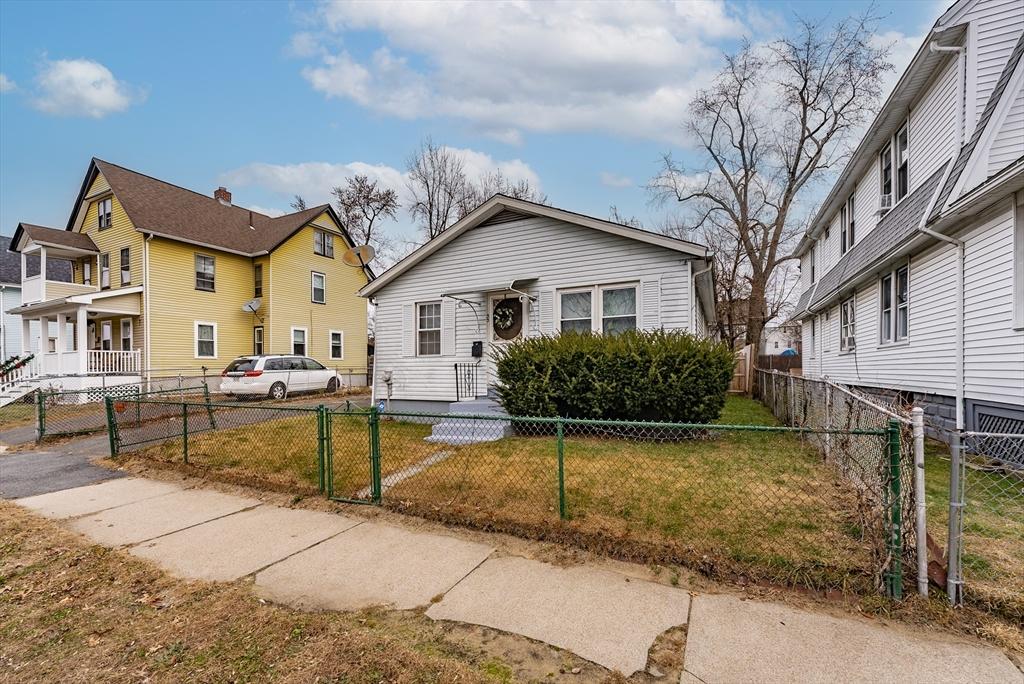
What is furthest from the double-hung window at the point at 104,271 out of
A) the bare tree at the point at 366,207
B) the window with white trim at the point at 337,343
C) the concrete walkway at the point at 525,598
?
the concrete walkway at the point at 525,598

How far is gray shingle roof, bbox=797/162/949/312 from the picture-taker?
319 inches

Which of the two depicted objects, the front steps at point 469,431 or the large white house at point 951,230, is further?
the front steps at point 469,431

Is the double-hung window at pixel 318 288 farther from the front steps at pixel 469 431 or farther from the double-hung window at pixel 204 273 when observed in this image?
the front steps at pixel 469 431

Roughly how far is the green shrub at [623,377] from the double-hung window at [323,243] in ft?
60.9

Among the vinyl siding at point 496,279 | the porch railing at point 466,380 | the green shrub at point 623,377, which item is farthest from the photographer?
the porch railing at point 466,380

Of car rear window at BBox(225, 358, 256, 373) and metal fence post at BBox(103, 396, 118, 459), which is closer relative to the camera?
metal fence post at BBox(103, 396, 118, 459)

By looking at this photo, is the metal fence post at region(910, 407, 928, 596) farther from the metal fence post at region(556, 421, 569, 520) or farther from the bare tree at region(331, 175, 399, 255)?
the bare tree at region(331, 175, 399, 255)

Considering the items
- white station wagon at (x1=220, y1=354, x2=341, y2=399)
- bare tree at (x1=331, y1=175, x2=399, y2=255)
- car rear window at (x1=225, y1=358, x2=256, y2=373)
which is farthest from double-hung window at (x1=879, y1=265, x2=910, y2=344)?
bare tree at (x1=331, y1=175, x2=399, y2=255)

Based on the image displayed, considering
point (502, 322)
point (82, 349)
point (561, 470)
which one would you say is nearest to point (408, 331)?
point (502, 322)

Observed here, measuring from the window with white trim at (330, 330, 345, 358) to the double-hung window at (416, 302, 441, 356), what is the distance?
14271 mm

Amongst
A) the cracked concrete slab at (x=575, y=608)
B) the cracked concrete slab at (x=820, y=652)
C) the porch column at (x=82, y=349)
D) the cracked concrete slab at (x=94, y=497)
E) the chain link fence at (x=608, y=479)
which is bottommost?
the cracked concrete slab at (x=94, y=497)

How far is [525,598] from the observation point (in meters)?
3.21

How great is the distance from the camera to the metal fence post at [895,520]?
2.98m

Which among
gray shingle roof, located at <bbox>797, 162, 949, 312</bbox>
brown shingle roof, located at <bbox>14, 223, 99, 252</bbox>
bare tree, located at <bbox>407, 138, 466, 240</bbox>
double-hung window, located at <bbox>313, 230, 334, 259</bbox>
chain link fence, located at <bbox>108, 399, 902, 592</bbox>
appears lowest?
chain link fence, located at <bbox>108, 399, 902, 592</bbox>
